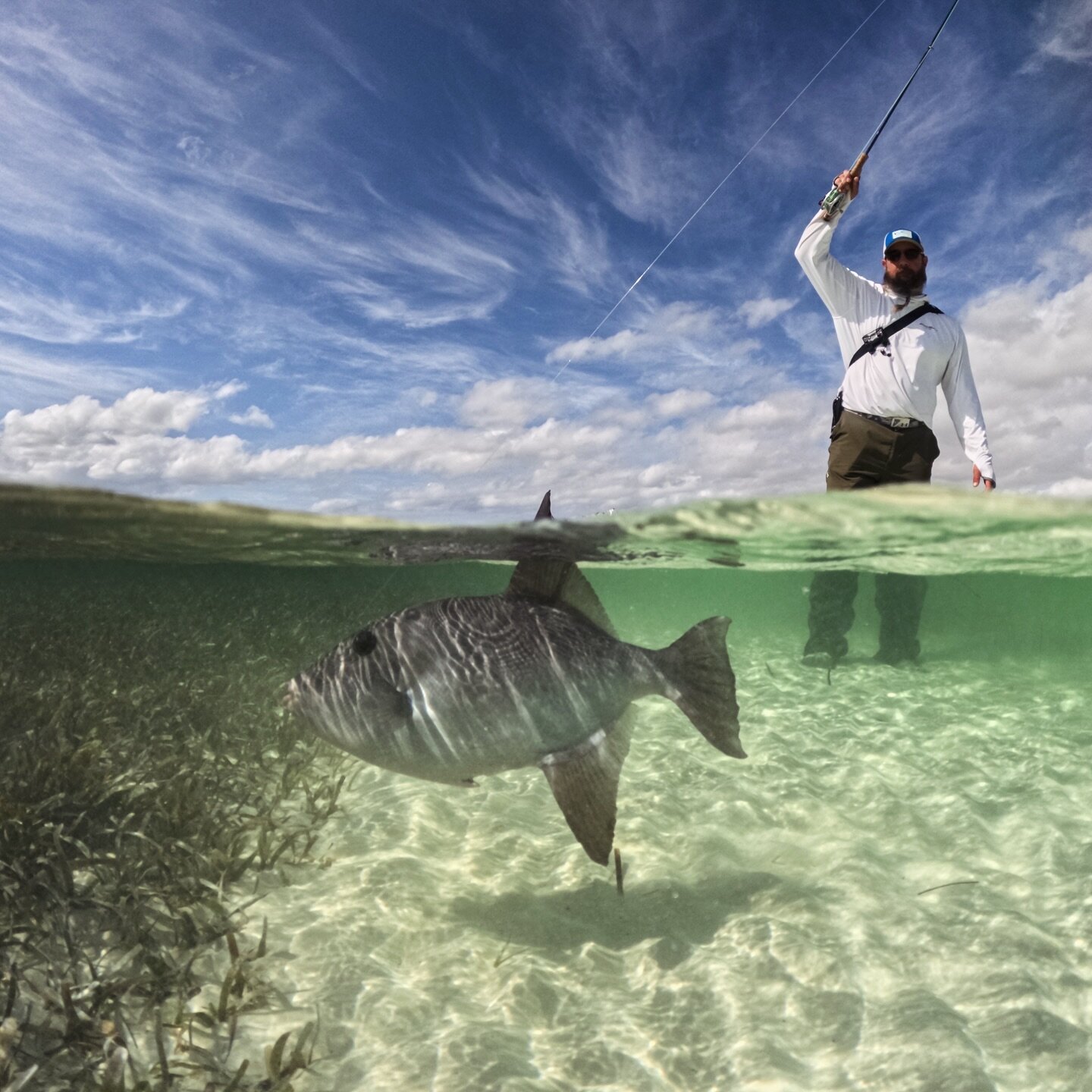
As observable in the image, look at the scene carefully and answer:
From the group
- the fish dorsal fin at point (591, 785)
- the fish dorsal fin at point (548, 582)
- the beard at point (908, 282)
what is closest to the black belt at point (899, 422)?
the beard at point (908, 282)

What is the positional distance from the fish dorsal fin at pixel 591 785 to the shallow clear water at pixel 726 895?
1.08 metres

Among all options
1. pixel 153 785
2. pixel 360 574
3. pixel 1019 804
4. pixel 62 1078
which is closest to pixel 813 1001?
pixel 62 1078

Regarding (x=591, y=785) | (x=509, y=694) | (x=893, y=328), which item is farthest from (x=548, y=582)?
(x=893, y=328)

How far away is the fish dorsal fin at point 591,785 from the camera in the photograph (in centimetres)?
338

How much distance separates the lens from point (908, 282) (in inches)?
266

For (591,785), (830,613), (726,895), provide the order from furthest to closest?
(830,613) → (726,895) → (591,785)

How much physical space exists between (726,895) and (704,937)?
0.59 m

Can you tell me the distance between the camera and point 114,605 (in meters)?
17.3

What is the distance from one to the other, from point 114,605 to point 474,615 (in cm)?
1714

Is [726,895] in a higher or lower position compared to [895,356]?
lower

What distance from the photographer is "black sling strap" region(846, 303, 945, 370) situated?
6586 mm

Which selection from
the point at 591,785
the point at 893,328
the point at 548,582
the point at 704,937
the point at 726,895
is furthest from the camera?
the point at 893,328

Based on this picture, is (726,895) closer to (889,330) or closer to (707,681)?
(707,681)

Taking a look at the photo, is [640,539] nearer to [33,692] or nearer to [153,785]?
[153,785]
